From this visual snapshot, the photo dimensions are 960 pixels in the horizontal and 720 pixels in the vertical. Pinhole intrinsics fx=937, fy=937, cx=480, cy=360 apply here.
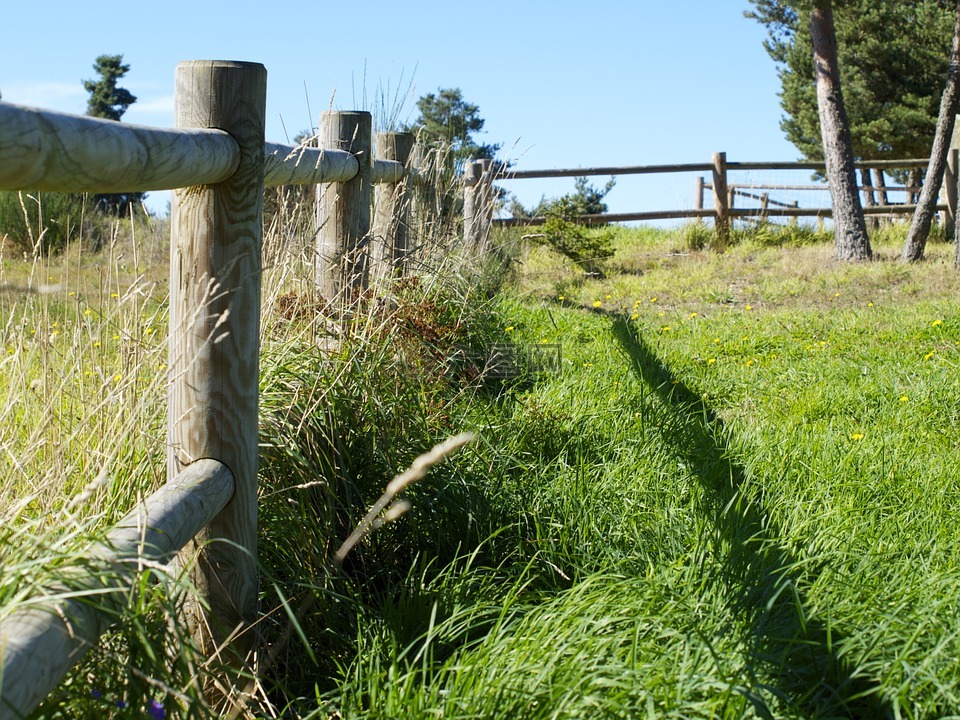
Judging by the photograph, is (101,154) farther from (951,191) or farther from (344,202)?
(951,191)

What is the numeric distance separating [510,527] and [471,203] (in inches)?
235

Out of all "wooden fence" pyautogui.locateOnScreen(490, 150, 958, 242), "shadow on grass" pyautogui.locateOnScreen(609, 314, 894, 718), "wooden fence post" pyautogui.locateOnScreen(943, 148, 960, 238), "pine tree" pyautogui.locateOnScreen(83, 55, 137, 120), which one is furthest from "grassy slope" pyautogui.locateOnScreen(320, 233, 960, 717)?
"pine tree" pyautogui.locateOnScreen(83, 55, 137, 120)

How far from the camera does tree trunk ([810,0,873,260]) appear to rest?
11781 millimetres

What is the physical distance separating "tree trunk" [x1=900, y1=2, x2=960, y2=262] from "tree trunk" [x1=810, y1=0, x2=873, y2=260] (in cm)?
55

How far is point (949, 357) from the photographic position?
18.5 ft

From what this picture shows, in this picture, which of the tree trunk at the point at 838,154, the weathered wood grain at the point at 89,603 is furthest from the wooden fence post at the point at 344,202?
the tree trunk at the point at 838,154

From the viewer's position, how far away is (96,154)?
153 cm

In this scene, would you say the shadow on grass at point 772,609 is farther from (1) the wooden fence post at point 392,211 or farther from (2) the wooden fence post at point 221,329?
(1) the wooden fence post at point 392,211

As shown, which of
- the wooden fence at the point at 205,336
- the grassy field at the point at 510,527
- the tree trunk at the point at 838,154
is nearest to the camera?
the wooden fence at the point at 205,336

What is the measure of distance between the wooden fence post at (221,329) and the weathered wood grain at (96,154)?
0.40ft

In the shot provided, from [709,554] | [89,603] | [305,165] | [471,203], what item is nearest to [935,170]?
[471,203]

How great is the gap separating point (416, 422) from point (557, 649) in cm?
131

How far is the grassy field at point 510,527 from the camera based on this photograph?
1.88 meters

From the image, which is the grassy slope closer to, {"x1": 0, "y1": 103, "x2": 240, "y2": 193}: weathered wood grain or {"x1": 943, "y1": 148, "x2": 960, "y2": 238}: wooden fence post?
{"x1": 0, "y1": 103, "x2": 240, "y2": 193}: weathered wood grain
